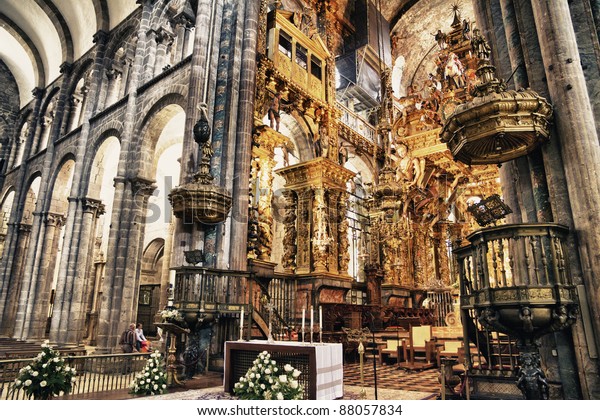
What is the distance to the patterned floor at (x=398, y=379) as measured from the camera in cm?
637

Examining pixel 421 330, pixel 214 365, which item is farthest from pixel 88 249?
pixel 421 330

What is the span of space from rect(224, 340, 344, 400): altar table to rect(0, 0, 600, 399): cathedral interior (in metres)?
0.45

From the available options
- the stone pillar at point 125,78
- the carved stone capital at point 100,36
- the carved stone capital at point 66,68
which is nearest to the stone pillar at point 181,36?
the stone pillar at point 125,78

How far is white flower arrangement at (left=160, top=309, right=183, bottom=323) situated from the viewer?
6.93m

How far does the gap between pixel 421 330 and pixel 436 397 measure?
11.9 feet

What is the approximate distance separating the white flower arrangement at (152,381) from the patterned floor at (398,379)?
288 centimetres

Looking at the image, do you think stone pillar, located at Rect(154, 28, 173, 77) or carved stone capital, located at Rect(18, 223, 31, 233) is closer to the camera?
stone pillar, located at Rect(154, 28, 173, 77)

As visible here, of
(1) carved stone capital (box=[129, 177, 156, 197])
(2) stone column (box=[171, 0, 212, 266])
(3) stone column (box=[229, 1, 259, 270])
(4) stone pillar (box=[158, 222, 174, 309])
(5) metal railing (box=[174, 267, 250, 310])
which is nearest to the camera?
(5) metal railing (box=[174, 267, 250, 310])

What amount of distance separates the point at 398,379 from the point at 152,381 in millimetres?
3928

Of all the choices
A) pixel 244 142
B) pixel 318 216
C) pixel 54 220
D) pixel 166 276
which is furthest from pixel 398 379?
pixel 54 220

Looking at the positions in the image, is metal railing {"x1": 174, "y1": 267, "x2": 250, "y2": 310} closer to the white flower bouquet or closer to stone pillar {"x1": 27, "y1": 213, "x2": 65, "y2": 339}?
the white flower bouquet

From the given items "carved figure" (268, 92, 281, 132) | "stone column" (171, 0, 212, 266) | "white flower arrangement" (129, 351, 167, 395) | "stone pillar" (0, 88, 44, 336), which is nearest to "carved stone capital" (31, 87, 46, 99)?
"stone pillar" (0, 88, 44, 336)
